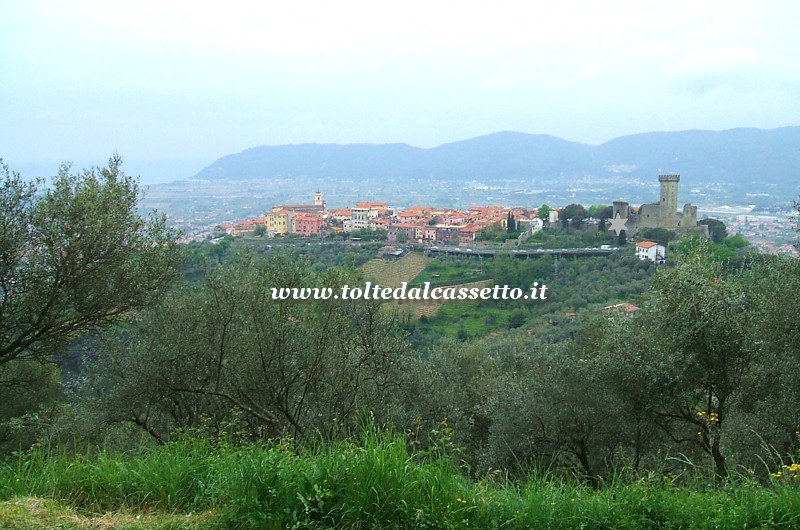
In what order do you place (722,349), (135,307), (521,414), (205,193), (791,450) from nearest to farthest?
(791,450), (135,307), (722,349), (521,414), (205,193)

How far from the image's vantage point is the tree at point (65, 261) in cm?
573

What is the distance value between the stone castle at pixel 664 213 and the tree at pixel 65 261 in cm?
4473

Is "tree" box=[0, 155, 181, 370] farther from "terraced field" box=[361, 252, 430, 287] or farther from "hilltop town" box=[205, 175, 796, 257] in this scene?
"hilltop town" box=[205, 175, 796, 257]

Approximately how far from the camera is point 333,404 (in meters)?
8.21

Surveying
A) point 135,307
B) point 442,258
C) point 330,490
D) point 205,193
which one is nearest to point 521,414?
point 135,307

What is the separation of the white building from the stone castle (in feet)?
30.0

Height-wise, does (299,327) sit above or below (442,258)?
above

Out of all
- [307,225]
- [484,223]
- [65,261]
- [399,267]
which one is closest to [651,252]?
[399,267]

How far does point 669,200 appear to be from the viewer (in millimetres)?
48438

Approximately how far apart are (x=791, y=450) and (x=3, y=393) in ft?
36.7

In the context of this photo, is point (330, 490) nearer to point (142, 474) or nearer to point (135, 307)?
point (142, 474)

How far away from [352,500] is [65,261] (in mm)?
4288

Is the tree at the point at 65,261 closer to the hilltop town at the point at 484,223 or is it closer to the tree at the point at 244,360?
the tree at the point at 244,360

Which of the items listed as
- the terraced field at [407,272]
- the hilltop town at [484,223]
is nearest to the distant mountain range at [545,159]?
the hilltop town at [484,223]
